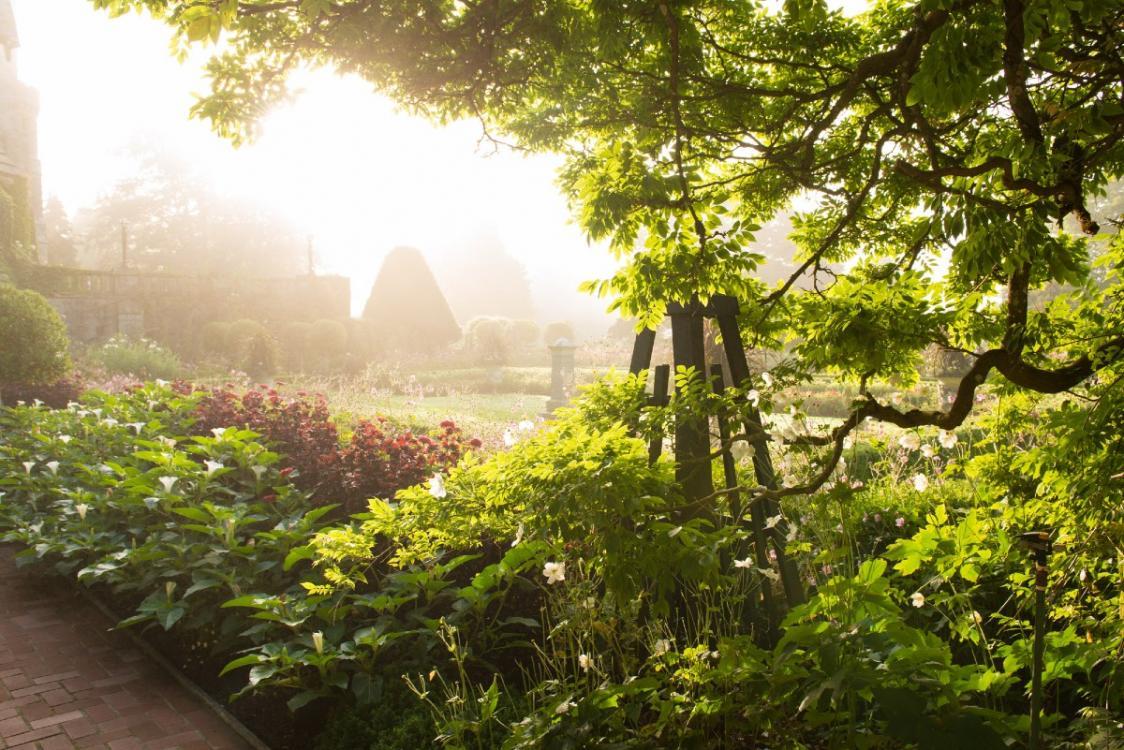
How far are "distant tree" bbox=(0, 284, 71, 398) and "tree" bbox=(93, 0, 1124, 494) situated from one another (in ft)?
33.6

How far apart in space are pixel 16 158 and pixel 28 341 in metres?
18.9

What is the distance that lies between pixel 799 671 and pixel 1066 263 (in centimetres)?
124

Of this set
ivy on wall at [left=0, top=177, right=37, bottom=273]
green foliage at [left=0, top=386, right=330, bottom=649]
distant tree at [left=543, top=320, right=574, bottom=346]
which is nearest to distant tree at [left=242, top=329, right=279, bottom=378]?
ivy on wall at [left=0, top=177, right=37, bottom=273]

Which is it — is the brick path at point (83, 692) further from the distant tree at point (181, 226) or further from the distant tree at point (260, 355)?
the distant tree at point (181, 226)

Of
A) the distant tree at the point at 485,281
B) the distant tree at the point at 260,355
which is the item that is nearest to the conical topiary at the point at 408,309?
the distant tree at the point at 260,355

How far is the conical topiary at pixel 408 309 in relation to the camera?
82.7 feet

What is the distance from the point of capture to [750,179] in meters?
3.89

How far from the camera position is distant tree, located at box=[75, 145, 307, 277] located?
103 feet

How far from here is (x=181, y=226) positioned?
31.8 m

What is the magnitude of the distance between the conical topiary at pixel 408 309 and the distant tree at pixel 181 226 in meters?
8.55

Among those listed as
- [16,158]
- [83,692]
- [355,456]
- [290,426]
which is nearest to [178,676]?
[83,692]

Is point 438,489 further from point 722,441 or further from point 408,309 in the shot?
point 408,309

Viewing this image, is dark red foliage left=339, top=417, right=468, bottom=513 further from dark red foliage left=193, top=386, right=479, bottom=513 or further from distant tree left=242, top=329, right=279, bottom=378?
distant tree left=242, top=329, right=279, bottom=378

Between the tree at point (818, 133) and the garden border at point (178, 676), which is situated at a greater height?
the tree at point (818, 133)
